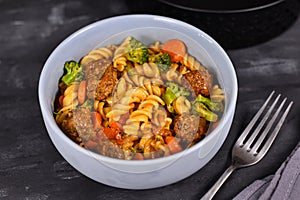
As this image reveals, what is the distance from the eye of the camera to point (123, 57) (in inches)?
66.1

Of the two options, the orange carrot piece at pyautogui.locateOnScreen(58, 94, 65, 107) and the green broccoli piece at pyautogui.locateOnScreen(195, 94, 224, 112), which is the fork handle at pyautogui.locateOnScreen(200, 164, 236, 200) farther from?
the orange carrot piece at pyautogui.locateOnScreen(58, 94, 65, 107)

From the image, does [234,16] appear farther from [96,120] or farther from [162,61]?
[96,120]

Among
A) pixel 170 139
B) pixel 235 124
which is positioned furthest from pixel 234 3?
pixel 170 139

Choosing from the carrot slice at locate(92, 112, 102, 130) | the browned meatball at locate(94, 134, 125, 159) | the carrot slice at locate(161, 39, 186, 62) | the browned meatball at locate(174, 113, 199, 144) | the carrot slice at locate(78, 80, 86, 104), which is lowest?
the browned meatball at locate(94, 134, 125, 159)

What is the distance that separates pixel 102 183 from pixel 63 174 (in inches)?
5.2

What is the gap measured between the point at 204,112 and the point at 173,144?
0.14 metres

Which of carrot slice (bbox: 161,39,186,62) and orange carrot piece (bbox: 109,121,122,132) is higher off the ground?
carrot slice (bbox: 161,39,186,62)

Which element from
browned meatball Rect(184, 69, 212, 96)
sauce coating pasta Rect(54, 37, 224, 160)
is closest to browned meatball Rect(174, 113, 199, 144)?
sauce coating pasta Rect(54, 37, 224, 160)

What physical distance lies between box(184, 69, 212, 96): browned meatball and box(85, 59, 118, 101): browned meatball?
0.23m

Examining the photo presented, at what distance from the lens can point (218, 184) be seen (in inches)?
59.4

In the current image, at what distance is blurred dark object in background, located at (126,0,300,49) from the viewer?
6.02 ft

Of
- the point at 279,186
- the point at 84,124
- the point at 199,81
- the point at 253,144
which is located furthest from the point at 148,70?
the point at 279,186

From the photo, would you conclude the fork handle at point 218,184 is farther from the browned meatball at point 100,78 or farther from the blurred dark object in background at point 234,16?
the blurred dark object in background at point 234,16

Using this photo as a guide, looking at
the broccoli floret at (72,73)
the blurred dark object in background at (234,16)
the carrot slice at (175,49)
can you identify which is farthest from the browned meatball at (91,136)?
the blurred dark object in background at (234,16)
